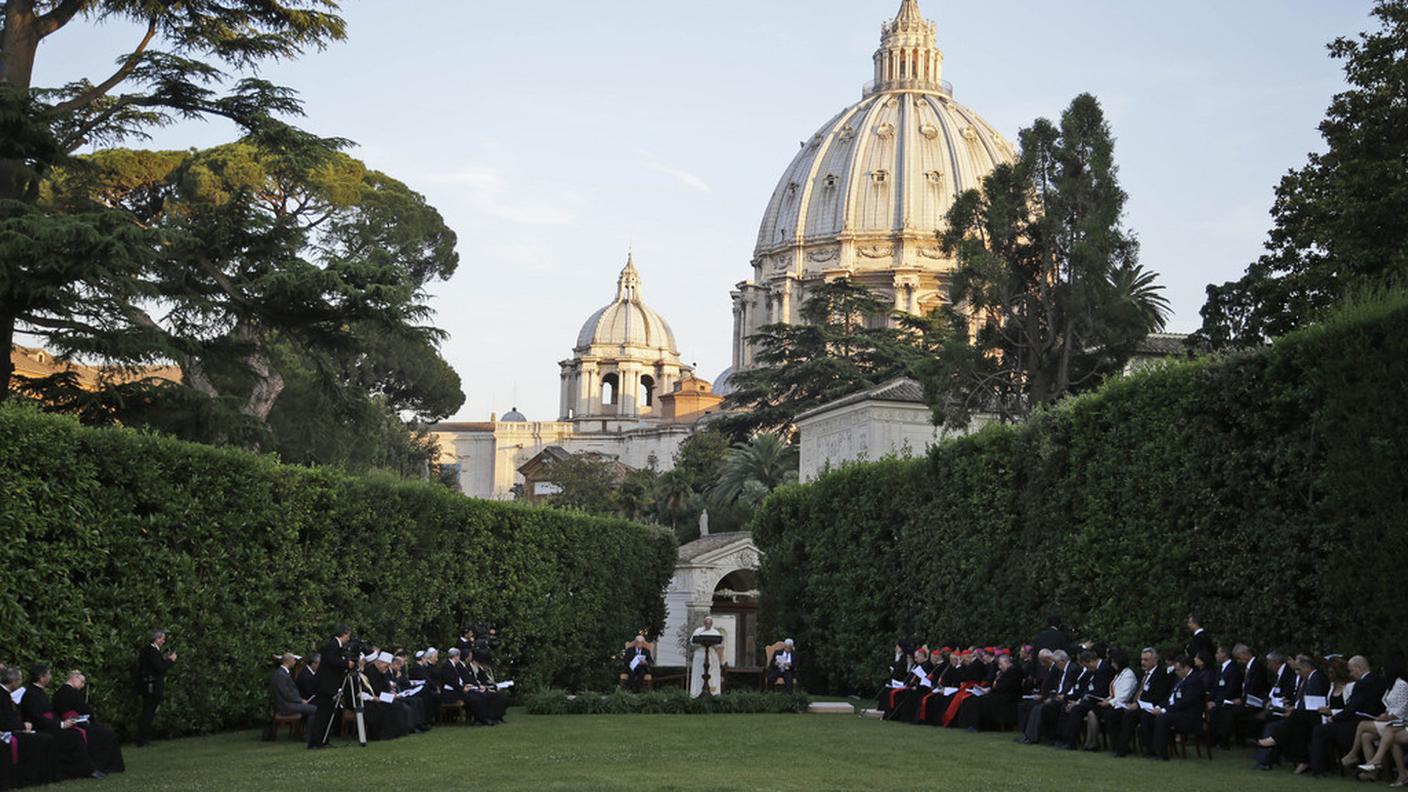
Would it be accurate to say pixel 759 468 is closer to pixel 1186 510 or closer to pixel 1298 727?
pixel 1186 510

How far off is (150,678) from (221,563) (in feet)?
7.61

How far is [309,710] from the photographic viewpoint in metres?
17.6

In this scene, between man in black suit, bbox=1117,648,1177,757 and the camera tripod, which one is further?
the camera tripod

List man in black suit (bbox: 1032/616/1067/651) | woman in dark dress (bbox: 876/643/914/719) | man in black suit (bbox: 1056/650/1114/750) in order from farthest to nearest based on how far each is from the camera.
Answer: woman in dark dress (bbox: 876/643/914/719), man in black suit (bbox: 1032/616/1067/651), man in black suit (bbox: 1056/650/1114/750)

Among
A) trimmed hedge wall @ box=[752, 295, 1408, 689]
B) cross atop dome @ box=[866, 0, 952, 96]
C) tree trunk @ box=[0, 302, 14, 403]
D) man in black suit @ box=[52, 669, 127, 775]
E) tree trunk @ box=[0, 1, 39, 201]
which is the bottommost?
man in black suit @ box=[52, 669, 127, 775]

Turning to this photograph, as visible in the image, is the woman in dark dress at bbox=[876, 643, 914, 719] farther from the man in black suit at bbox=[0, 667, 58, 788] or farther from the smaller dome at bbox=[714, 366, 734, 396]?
the smaller dome at bbox=[714, 366, 734, 396]

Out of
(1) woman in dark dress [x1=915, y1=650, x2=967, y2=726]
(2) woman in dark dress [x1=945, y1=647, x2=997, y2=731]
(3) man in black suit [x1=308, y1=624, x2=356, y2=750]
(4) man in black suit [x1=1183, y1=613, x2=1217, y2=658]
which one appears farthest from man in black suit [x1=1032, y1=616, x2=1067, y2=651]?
(3) man in black suit [x1=308, y1=624, x2=356, y2=750]

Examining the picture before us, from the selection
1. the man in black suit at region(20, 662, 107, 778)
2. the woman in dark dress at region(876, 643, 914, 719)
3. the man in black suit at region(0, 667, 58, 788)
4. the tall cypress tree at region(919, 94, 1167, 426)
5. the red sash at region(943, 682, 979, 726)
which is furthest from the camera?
the tall cypress tree at region(919, 94, 1167, 426)

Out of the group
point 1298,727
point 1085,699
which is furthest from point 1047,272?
point 1298,727

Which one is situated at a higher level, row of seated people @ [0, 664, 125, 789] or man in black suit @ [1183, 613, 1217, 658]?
man in black suit @ [1183, 613, 1217, 658]

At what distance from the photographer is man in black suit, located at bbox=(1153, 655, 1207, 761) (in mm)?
15164

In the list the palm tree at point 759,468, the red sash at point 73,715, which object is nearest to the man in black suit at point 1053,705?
the red sash at point 73,715

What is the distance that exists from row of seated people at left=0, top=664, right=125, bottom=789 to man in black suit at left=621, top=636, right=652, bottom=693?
13.5 meters

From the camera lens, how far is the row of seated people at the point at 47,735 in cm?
1284
